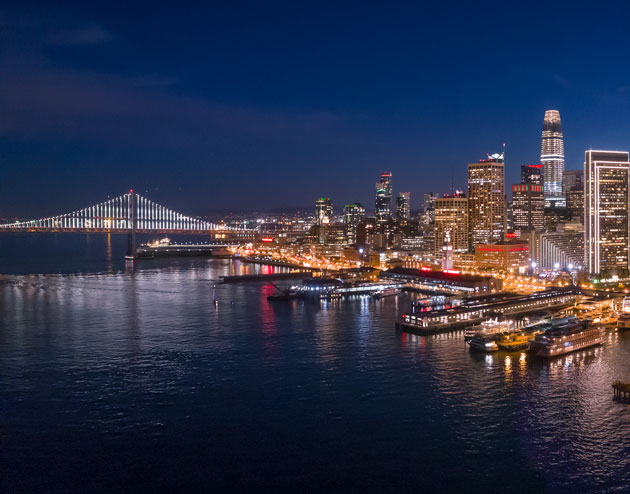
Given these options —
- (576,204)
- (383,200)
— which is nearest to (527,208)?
(576,204)

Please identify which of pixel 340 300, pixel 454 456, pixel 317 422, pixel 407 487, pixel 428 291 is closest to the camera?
pixel 407 487

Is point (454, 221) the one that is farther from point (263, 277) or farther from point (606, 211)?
point (263, 277)

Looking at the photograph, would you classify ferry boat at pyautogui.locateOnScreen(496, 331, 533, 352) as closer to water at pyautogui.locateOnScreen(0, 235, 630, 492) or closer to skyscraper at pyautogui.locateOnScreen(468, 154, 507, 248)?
water at pyautogui.locateOnScreen(0, 235, 630, 492)

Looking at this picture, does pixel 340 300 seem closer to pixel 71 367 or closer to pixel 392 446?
pixel 71 367

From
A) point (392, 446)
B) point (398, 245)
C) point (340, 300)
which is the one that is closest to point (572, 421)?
point (392, 446)

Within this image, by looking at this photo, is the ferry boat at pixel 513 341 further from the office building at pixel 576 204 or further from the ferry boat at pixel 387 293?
the office building at pixel 576 204

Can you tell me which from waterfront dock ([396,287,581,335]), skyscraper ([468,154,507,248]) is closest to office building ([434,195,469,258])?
skyscraper ([468,154,507,248])

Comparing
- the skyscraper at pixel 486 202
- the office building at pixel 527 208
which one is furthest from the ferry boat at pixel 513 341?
the office building at pixel 527 208
